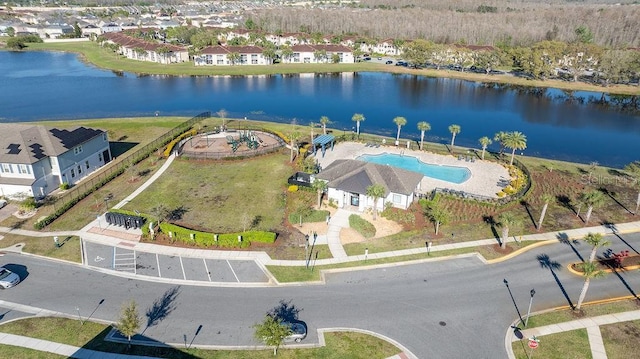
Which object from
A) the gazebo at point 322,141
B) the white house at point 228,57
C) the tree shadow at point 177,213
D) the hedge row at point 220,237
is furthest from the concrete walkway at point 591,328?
the white house at point 228,57

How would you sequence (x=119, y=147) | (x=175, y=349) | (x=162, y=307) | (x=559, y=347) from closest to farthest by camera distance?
(x=175, y=349) → (x=559, y=347) → (x=162, y=307) → (x=119, y=147)

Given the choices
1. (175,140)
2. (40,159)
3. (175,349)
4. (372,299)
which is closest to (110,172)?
(40,159)

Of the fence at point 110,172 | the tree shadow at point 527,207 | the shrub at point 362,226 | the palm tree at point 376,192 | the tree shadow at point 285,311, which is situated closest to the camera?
the tree shadow at point 285,311

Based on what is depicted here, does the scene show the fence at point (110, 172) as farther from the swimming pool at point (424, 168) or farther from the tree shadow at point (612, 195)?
the tree shadow at point (612, 195)

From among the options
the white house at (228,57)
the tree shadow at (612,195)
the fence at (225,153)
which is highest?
the white house at (228,57)

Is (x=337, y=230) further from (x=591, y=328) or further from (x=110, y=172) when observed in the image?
(x=110, y=172)

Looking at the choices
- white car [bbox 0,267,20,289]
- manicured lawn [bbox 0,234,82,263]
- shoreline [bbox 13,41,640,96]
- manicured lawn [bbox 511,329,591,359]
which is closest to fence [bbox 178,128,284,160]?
manicured lawn [bbox 0,234,82,263]

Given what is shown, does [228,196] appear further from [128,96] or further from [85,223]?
[128,96]

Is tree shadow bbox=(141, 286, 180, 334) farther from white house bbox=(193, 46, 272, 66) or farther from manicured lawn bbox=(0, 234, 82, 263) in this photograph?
white house bbox=(193, 46, 272, 66)
